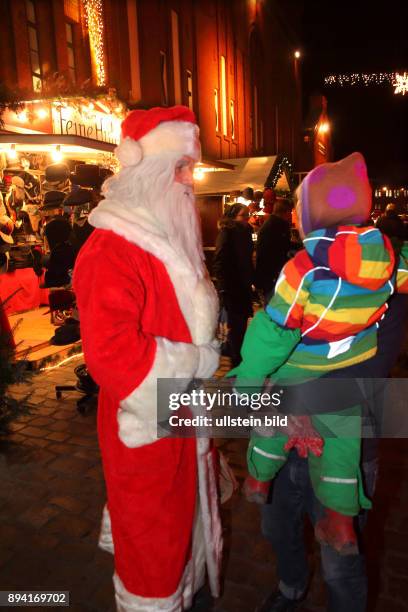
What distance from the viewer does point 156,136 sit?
1743mm

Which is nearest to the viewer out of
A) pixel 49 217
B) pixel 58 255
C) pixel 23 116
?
pixel 58 255

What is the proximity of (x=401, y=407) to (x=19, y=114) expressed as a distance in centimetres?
601

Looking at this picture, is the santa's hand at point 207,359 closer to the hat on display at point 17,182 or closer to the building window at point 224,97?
the hat on display at point 17,182

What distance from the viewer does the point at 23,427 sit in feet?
14.4

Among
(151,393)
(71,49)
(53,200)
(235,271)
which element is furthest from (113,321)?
(71,49)

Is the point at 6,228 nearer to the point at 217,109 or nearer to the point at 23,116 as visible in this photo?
the point at 23,116

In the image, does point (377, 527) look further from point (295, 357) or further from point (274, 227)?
point (274, 227)

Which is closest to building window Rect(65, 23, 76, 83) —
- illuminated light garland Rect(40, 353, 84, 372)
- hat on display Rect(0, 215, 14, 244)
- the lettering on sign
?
the lettering on sign

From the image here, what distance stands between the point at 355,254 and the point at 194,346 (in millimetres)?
638

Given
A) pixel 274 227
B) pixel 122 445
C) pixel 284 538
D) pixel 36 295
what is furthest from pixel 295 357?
pixel 36 295

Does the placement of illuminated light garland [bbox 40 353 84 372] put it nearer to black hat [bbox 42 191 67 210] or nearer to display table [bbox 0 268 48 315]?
display table [bbox 0 268 48 315]

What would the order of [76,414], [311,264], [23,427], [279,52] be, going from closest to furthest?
[311,264]
[23,427]
[76,414]
[279,52]

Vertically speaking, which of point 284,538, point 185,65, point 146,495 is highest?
point 185,65

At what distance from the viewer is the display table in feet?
25.0
